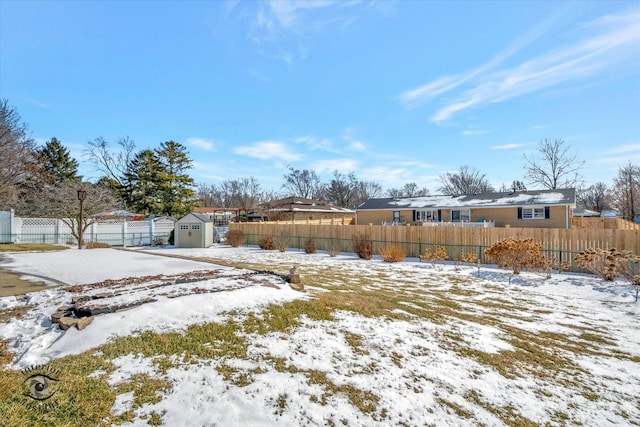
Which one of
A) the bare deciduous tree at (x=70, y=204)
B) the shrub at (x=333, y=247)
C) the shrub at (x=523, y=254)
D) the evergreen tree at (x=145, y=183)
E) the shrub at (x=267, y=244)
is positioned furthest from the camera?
the evergreen tree at (x=145, y=183)

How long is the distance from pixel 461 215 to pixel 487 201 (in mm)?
2198

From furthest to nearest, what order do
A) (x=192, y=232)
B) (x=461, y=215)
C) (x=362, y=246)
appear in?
(x=461, y=215), (x=192, y=232), (x=362, y=246)

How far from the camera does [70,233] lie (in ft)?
70.5

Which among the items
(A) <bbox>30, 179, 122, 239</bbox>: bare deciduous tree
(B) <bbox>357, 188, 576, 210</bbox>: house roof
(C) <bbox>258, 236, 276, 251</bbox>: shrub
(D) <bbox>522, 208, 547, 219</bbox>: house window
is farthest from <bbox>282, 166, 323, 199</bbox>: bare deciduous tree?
(D) <bbox>522, 208, 547, 219</bbox>: house window

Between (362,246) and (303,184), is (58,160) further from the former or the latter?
Answer: (362,246)

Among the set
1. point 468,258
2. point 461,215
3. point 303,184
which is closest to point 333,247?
point 468,258

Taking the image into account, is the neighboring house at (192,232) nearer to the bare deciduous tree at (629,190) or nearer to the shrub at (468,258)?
the shrub at (468,258)

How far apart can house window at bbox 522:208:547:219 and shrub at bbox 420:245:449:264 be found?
12.9 metres

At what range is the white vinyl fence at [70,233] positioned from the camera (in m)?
19.4

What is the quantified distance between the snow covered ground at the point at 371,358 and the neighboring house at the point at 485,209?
17.2m

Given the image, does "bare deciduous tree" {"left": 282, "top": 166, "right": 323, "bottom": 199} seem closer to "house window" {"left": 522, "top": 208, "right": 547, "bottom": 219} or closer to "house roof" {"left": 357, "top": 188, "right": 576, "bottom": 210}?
"house roof" {"left": 357, "top": 188, "right": 576, "bottom": 210}

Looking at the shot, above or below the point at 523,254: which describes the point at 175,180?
above

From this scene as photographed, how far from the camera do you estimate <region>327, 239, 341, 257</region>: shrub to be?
16384 millimetres

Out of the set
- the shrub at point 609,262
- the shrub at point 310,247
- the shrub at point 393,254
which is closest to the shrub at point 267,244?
the shrub at point 310,247
